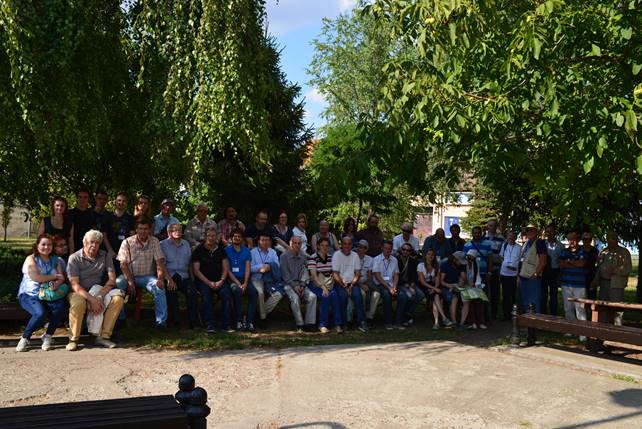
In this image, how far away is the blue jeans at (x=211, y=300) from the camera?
9.84 m

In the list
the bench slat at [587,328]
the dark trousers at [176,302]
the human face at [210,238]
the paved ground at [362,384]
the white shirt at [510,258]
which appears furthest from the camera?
the white shirt at [510,258]

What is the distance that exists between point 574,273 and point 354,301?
363 cm

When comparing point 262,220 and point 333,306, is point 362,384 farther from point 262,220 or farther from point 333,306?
point 262,220

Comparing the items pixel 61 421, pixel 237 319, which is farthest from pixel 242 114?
pixel 61 421

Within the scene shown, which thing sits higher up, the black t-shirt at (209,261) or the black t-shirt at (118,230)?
the black t-shirt at (118,230)

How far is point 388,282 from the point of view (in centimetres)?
1108

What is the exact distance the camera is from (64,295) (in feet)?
27.8

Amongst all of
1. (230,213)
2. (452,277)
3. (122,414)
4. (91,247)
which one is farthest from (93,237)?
(452,277)

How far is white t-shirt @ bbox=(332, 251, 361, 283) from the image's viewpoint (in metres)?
10.7

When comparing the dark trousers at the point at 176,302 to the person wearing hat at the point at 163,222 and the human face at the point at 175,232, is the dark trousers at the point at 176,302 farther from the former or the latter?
the person wearing hat at the point at 163,222

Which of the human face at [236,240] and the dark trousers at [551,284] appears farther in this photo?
the dark trousers at [551,284]

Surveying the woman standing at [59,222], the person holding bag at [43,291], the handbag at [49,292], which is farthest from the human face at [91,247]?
the woman standing at [59,222]

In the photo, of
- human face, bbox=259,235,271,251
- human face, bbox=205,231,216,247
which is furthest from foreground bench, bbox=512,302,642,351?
human face, bbox=205,231,216,247

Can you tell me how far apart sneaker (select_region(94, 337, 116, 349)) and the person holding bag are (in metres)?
0.56
